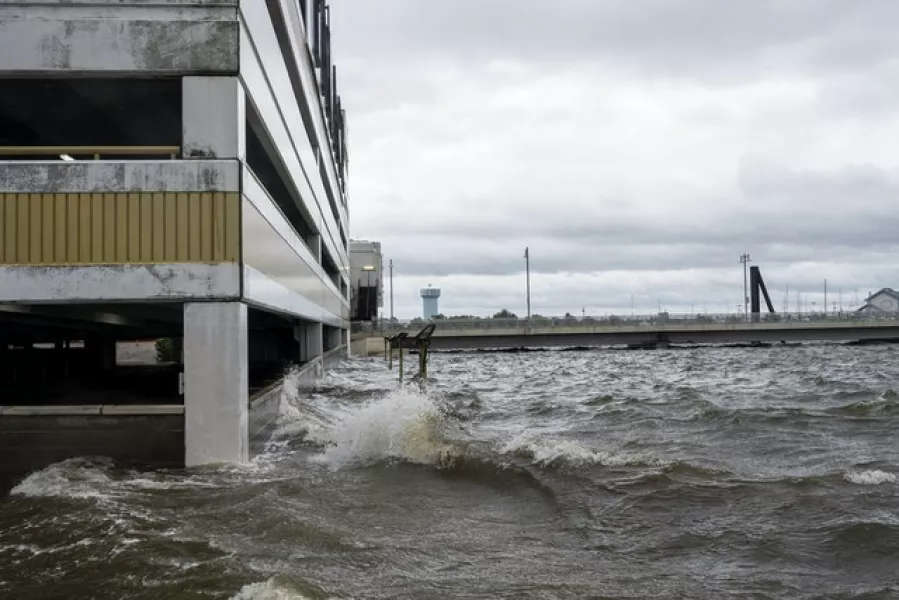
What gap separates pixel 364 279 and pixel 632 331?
32420 millimetres

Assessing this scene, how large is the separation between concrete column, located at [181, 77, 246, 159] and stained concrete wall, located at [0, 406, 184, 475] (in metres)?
3.80

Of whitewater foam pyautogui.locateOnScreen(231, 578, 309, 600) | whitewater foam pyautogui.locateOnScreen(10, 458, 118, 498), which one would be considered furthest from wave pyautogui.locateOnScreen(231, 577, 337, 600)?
→ whitewater foam pyautogui.locateOnScreen(10, 458, 118, 498)

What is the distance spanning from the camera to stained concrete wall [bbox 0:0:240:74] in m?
11.4

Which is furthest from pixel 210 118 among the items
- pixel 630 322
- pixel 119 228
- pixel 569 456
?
pixel 630 322

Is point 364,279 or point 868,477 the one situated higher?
point 364,279

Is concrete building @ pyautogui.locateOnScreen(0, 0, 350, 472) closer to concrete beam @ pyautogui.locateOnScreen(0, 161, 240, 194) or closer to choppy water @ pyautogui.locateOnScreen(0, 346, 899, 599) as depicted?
concrete beam @ pyautogui.locateOnScreen(0, 161, 240, 194)

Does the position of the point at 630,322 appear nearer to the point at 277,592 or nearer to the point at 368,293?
the point at 368,293

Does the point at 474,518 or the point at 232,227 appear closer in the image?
the point at 474,518

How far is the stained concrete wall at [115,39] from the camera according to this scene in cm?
1135

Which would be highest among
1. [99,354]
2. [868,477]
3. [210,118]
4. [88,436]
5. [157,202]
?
[210,118]

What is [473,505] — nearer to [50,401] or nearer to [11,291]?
[11,291]

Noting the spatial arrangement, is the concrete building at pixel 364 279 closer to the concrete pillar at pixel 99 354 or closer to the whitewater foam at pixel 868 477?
the concrete pillar at pixel 99 354

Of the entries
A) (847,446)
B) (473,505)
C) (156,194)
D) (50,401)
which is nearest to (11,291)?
(156,194)

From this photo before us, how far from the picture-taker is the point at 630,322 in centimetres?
8125
